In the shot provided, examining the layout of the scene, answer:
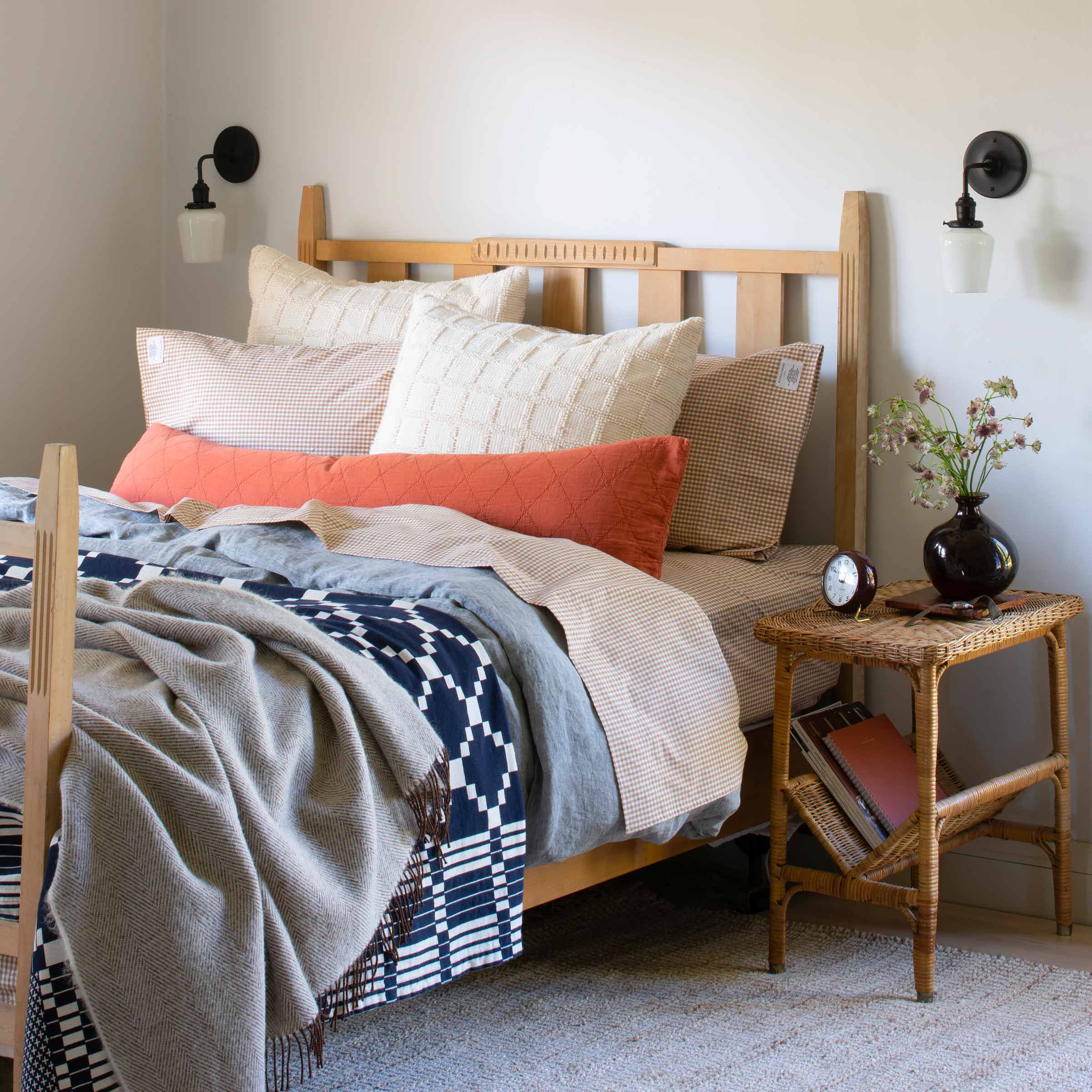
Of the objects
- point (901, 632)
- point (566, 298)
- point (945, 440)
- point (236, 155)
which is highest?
point (236, 155)

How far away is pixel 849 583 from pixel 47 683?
1218 millimetres

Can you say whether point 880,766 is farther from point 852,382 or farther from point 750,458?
point 852,382

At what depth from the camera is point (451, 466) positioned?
82.6 inches

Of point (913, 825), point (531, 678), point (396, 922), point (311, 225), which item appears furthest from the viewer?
point (311, 225)

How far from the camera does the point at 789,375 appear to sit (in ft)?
7.58

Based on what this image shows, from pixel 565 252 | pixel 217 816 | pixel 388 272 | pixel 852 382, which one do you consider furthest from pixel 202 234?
pixel 217 816

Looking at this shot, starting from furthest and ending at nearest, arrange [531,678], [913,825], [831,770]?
1. [831,770]
2. [913,825]
3. [531,678]

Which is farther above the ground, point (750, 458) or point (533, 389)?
point (533, 389)

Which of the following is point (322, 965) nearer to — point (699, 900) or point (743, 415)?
point (699, 900)

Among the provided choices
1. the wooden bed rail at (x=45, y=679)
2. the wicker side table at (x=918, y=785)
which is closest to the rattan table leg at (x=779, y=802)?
the wicker side table at (x=918, y=785)

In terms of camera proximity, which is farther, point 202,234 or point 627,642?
point 202,234

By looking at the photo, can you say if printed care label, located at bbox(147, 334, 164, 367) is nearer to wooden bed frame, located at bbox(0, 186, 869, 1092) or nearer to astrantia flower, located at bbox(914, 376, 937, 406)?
wooden bed frame, located at bbox(0, 186, 869, 1092)

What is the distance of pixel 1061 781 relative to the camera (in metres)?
2.14

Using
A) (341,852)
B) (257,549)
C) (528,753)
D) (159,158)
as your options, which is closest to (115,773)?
(341,852)
